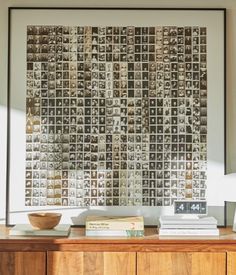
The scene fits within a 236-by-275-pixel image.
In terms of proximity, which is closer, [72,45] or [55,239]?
[55,239]

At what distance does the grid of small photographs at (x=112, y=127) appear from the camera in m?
2.93

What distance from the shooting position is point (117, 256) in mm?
2482

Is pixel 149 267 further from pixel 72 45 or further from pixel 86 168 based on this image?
pixel 72 45

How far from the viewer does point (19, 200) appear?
2922 millimetres

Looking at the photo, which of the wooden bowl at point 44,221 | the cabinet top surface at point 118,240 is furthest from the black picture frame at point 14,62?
the cabinet top surface at point 118,240

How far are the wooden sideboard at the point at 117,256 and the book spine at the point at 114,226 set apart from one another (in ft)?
0.32

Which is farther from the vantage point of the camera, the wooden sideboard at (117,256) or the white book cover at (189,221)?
the white book cover at (189,221)

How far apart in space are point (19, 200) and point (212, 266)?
1133 millimetres

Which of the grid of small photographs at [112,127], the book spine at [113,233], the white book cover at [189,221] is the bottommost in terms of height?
the book spine at [113,233]

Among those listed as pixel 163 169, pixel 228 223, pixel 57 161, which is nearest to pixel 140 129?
pixel 163 169

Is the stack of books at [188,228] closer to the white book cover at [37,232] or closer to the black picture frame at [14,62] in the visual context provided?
the black picture frame at [14,62]

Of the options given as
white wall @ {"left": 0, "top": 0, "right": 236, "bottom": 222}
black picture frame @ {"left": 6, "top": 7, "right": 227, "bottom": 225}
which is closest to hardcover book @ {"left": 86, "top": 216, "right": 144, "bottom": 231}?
black picture frame @ {"left": 6, "top": 7, "right": 227, "bottom": 225}

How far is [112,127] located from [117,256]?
774 millimetres

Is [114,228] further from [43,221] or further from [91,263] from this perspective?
[43,221]
